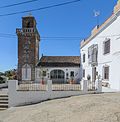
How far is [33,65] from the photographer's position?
112ft

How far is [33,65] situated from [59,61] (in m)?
5.09

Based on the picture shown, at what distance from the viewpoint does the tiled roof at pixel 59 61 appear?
1404 inches

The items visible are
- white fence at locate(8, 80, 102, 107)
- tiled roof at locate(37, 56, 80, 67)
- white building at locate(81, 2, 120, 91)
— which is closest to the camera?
white fence at locate(8, 80, 102, 107)

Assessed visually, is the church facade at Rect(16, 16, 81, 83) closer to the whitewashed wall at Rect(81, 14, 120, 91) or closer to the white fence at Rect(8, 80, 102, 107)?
the whitewashed wall at Rect(81, 14, 120, 91)

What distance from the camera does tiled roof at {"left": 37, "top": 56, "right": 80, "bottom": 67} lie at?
35.7 metres

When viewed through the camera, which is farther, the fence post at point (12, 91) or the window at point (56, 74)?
the window at point (56, 74)

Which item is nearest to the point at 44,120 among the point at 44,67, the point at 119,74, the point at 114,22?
the point at 119,74

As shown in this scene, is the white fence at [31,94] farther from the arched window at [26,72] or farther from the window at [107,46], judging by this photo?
the arched window at [26,72]

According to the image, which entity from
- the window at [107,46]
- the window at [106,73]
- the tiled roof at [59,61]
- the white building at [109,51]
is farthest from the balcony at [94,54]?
the tiled roof at [59,61]

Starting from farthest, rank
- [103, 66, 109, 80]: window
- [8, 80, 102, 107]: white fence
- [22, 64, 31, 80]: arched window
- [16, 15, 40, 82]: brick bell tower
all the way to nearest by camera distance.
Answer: [16, 15, 40, 82]: brick bell tower
[22, 64, 31, 80]: arched window
[103, 66, 109, 80]: window
[8, 80, 102, 107]: white fence

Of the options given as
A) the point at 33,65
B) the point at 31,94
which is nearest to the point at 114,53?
the point at 31,94

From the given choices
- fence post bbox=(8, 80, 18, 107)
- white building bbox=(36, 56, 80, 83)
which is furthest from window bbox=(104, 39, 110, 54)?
white building bbox=(36, 56, 80, 83)

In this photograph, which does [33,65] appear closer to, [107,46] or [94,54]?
[94,54]

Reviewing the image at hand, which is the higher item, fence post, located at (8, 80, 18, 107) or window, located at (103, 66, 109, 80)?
window, located at (103, 66, 109, 80)
